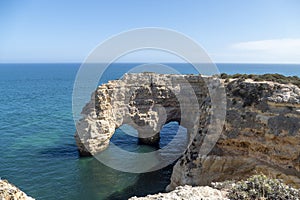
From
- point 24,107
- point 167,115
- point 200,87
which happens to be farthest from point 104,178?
point 24,107

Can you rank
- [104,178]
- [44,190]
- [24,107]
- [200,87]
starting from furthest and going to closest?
[24,107] < [200,87] < [104,178] < [44,190]

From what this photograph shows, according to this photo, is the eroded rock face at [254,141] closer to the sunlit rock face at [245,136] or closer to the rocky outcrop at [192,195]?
the sunlit rock face at [245,136]

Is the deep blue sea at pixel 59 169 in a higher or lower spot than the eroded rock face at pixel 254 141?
lower

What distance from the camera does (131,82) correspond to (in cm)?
3478

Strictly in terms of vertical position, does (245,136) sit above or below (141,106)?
above

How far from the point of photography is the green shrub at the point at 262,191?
11586 mm

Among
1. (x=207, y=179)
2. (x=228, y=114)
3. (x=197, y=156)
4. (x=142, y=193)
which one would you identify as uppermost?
(x=228, y=114)

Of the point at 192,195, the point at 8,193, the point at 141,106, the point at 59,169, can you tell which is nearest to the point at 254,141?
the point at 192,195

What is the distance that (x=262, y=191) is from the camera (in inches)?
Answer: 468

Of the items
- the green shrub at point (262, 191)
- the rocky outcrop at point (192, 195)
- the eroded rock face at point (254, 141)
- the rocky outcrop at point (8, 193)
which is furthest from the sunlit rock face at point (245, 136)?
the rocky outcrop at point (8, 193)

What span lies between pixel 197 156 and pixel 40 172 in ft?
56.1

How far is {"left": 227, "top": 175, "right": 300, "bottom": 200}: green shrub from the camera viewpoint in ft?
38.0

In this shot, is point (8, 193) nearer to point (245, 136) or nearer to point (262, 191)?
point (262, 191)

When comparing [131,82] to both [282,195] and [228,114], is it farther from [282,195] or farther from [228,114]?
[282,195]
